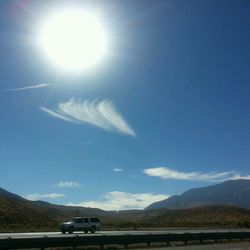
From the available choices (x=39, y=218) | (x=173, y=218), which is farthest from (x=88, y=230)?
(x=173, y=218)

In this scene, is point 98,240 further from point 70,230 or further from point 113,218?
point 113,218

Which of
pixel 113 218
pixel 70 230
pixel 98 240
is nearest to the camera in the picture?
pixel 98 240

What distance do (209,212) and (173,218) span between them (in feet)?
43.9

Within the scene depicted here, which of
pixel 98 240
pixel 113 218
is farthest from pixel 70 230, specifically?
pixel 113 218

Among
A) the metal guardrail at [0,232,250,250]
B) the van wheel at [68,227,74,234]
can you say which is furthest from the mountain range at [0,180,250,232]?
the metal guardrail at [0,232,250,250]

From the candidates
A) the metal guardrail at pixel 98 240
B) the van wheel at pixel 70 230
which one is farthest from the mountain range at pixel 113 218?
the metal guardrail at pixel 98 240

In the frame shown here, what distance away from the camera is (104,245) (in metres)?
33.0

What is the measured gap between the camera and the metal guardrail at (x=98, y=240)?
27.1 m

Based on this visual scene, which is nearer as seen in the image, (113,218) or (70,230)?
(70,230)

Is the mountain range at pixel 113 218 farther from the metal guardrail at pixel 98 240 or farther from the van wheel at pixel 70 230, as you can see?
the metal guardrail at pixel 98 240

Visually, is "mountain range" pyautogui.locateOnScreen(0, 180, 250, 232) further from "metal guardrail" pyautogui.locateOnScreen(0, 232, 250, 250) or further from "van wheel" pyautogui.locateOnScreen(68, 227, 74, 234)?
"metal guardrail" pyautogui.locateOnScreen(0, 232, 250, 250)

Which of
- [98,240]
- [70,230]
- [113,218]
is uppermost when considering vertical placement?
[113,218]

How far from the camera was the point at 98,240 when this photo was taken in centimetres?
3122

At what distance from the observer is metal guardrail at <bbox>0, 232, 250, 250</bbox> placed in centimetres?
2714
